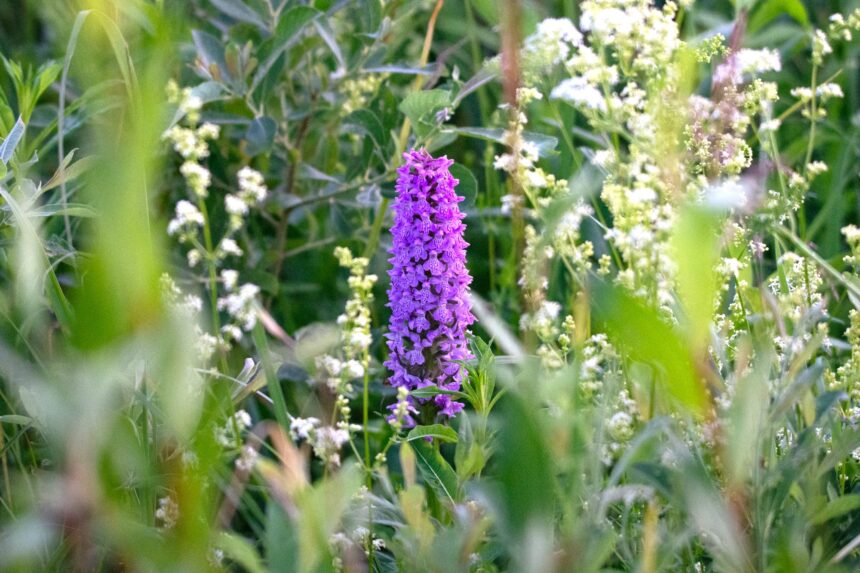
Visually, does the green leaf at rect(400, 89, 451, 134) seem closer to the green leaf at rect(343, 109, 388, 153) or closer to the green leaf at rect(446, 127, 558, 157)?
the green leaf at rect(446, 127, 558, 157)

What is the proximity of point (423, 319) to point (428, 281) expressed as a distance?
0.13ft

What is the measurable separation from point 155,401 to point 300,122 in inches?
31.8

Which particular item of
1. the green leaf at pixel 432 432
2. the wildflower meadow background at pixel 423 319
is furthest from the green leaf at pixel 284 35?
the green leaf at pixel 432 432

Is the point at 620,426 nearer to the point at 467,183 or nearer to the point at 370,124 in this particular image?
the point at 467,183

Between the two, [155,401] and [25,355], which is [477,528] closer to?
[155,401]

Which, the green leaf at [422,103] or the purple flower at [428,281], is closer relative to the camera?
the purple flower at [428,281]

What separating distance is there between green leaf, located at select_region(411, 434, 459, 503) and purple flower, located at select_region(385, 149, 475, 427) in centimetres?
9

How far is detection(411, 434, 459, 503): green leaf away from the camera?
36.7 inches

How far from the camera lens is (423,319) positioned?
3.39ft

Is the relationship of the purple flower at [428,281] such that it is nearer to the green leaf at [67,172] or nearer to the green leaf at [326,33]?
the green leaf at [67,172]

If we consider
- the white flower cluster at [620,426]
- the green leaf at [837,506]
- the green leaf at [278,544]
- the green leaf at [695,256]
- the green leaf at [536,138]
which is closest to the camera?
the green leaf at [695,256]

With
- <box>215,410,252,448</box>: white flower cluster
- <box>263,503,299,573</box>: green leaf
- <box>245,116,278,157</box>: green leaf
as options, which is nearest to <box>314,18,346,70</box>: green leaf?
<box>245,116,278,157</box>: green leaf

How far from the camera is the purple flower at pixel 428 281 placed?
1.03 meters

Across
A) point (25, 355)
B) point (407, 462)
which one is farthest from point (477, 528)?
point (25, 355)
